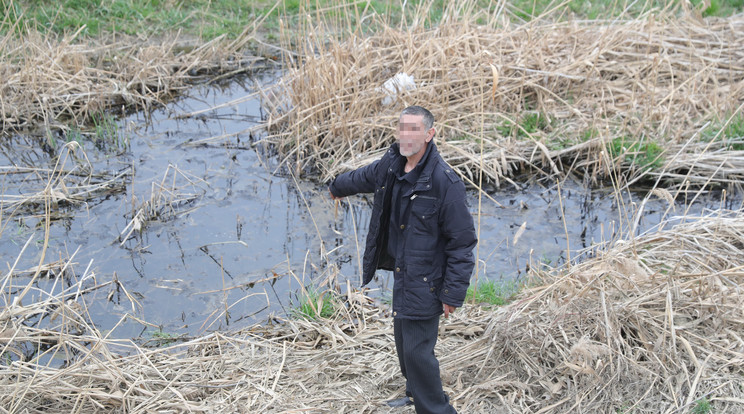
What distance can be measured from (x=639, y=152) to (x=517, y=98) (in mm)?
A: 1380

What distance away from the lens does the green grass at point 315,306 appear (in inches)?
177

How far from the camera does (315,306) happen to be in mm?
4578

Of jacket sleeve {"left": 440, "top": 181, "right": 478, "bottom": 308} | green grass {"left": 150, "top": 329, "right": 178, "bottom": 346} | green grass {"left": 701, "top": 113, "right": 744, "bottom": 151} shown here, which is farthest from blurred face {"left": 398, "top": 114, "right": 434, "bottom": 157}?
green grass {"left": 701, "top": 113, "right": 744, "bottom": 151}

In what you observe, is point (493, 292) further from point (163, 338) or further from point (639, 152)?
point (639, 152)

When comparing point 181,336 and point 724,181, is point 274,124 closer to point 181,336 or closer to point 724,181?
point 181,336

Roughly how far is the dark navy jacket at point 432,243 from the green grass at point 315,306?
4.64ft

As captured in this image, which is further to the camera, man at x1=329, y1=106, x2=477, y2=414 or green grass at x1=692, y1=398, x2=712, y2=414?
green grass at x1=692, y1=398, x2=712, y2=414

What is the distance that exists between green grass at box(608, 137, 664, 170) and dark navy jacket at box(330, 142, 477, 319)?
12.3 ft

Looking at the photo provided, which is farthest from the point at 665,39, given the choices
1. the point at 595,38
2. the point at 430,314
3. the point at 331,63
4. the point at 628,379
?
the point at 430,314

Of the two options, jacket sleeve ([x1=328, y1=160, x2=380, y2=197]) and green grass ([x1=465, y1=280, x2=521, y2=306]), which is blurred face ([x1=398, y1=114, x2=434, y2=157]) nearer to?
jacket sleeve ([x1=328, y1=160, x2=380, y2=197])

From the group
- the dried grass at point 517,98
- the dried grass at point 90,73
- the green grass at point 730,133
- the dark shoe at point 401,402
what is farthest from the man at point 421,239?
the dried grass at point 90,73

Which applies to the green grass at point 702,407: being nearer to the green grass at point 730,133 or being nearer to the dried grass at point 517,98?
the dried grass at point 517,98

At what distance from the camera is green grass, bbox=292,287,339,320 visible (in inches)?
177

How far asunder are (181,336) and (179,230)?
1451mm
